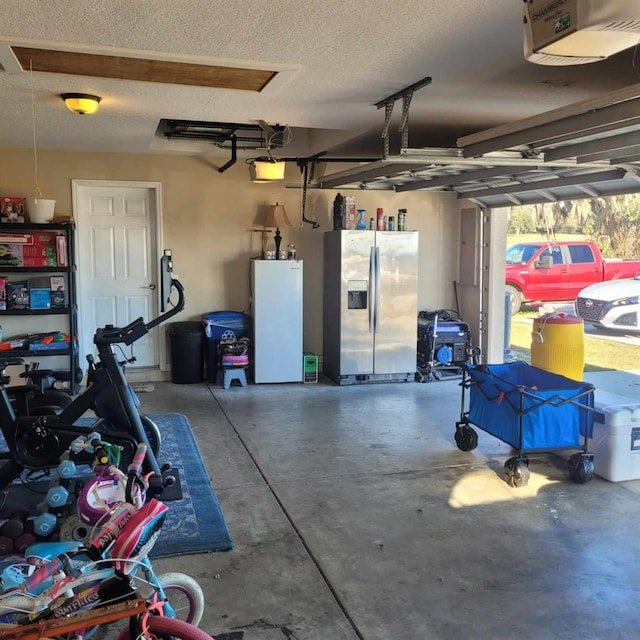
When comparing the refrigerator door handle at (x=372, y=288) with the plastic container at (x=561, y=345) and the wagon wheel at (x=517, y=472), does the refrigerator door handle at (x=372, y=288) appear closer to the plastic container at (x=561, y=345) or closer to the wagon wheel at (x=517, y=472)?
the plastic container at (x=561, y=345)

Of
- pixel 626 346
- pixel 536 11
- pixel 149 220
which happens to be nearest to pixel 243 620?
pixel 536 11

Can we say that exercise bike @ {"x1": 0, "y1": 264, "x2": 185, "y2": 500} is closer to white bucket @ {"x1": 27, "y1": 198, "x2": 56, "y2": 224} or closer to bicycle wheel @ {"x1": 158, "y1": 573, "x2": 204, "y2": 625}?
bicycle wheel @ {"x1": 158, "y1": 573, "x2": 204, "y2": 625}

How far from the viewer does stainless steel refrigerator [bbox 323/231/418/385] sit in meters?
7.16

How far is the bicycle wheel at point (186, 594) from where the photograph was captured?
2.36 m

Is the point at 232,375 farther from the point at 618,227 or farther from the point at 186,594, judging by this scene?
the point at 618,227

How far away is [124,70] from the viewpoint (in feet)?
12.4

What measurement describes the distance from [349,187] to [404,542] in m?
4.85

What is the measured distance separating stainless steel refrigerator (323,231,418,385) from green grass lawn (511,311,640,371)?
2672 millimetres

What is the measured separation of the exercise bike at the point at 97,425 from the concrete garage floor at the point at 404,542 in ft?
2.18

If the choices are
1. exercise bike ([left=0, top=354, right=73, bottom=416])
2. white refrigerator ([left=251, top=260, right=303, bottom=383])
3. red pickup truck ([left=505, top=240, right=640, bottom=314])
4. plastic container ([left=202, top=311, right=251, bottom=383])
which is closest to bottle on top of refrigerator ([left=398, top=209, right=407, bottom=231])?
white refrigerator ([left=251, top=260, right=303, bottom=383])

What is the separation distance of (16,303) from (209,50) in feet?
14.2

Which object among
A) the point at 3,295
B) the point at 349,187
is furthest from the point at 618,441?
the point at 3,295

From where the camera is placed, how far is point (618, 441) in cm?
426

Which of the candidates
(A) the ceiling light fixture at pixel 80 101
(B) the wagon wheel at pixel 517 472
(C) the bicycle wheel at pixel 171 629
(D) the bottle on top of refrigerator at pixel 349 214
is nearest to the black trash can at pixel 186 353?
(D) the bottle on top of refrigerator at pixel 349 214
